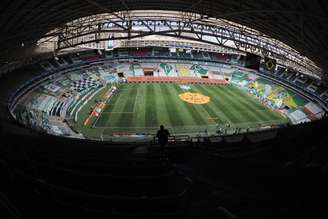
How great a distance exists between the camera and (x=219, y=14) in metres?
25.7

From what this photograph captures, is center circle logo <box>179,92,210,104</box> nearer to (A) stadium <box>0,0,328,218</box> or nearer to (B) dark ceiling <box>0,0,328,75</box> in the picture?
(A) stadium <box>0,0,328,218</box>

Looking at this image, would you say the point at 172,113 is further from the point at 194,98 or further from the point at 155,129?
the point at 194,98

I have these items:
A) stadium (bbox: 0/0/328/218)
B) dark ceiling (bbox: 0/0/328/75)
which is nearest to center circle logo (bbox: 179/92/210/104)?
stadium (bbox: 0/0/328/218)

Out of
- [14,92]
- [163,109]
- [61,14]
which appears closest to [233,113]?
[163,109]

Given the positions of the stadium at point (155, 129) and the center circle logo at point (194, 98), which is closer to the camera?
the stadium at point (155, 129)

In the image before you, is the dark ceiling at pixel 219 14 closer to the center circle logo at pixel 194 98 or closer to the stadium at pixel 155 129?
the stadium at pixel 155 129

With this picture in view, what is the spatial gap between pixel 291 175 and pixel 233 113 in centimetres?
3535

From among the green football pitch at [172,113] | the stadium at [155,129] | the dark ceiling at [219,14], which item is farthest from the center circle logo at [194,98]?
the dark ceiling at [219,14]

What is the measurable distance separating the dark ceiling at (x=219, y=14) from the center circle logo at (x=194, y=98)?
16033 mm

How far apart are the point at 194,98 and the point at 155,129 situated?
14.6m

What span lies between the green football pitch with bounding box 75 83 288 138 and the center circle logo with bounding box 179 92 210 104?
33.1 inches

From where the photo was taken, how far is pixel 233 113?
1559 inches

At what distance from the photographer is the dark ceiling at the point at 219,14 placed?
1891 centimetres

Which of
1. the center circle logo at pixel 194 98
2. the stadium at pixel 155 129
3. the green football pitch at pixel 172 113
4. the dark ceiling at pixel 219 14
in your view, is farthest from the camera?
the center circle logo at pixel 194 98
